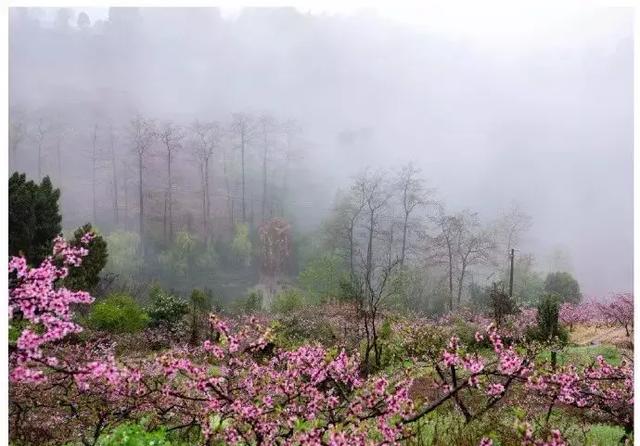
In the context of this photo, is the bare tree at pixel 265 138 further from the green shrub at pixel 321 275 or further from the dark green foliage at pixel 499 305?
the dark green foliage at pixel 499 305

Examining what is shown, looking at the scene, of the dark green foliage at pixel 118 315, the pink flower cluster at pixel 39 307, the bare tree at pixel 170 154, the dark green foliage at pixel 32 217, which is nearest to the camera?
the pink flower cluster at pixel 39 307

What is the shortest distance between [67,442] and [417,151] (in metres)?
2.35

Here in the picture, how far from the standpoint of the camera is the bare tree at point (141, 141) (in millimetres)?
3404

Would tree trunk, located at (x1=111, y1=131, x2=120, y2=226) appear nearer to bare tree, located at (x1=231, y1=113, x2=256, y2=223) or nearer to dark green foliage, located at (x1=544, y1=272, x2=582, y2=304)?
bare tree, located at (x1=231, y1=113, x2=256, y2=223)

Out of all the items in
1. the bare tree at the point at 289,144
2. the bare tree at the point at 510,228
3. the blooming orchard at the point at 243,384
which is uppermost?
the bare tree at the point at 289,144

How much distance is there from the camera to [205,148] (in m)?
3.44

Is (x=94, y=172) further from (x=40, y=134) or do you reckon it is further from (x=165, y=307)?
(x=165, y=307)

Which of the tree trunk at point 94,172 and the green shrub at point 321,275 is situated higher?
the tree trunk at point 94,172

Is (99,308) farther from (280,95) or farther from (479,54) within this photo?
(479,54)

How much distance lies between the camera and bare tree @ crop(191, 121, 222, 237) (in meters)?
3.45

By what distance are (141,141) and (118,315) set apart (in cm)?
94

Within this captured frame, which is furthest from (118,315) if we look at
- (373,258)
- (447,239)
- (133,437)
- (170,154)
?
(447,239)

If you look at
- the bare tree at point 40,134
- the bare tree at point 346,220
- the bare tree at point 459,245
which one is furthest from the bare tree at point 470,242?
the bare tree at point 40,134

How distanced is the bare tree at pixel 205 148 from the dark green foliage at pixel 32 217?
2.42ft
